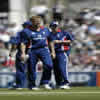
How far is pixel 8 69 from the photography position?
44.5ft

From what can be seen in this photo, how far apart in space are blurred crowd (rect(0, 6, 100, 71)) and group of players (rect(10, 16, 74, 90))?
1.40 metres

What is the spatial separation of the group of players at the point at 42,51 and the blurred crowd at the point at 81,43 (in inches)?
55.1

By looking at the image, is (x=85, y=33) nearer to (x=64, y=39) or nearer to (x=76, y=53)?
(x=76, y=53)

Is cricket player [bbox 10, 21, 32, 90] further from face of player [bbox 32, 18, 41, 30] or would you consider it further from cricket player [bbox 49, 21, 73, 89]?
cricket player [bbox 49, 21, 73, 89]

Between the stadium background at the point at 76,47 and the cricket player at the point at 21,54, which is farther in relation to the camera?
the stadium background at the point at 76,47

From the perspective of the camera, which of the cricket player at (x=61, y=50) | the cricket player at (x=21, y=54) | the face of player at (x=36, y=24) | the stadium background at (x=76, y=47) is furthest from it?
the stadium background at (x=76, y=47)

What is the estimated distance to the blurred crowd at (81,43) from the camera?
13344 mm

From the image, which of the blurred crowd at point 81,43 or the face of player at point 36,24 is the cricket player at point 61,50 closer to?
the face of player at point 36,24

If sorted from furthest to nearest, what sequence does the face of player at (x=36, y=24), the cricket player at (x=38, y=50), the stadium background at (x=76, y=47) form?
the stadium background at (x=76, y=47), the cricket player at (x=38, y=50), the face of player at (x=36, y=24)

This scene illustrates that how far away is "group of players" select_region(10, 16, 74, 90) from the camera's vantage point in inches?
448

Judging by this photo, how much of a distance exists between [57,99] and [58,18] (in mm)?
3885

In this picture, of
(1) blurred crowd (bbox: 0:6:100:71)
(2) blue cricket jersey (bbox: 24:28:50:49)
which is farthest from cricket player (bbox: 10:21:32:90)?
(1) blurred crowd (bbox: 0:6:100:71)

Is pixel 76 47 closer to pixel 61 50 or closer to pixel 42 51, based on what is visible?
pixel 61 50

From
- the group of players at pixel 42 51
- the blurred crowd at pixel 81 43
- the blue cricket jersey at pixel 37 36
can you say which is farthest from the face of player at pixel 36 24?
the blurred crowd at pixel 81 43
